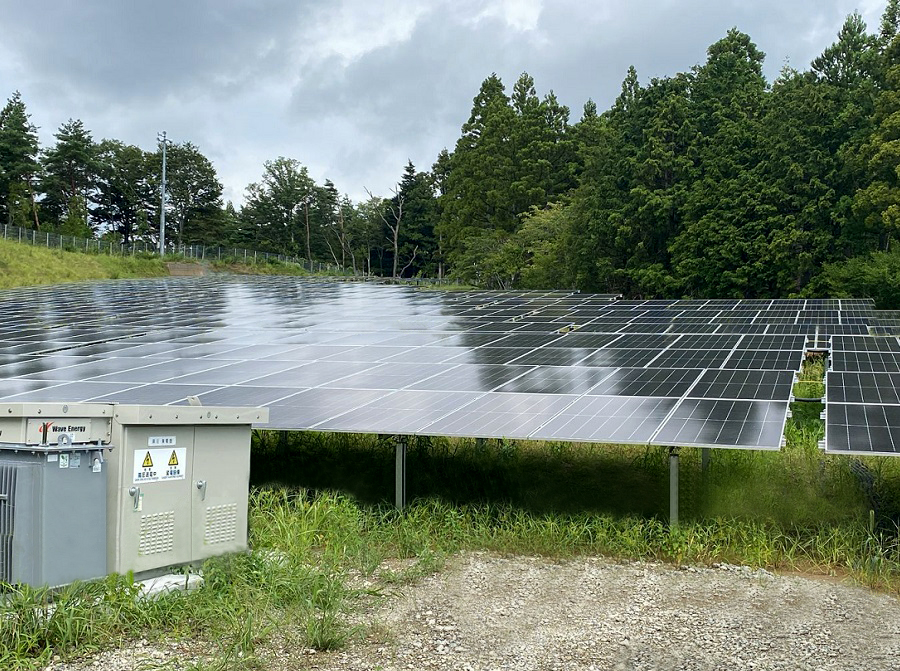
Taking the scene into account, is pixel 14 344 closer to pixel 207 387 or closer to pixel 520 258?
pixel 207 387

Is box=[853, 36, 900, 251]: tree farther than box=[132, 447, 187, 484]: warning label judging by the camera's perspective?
Yes

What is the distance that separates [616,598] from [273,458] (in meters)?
8.58

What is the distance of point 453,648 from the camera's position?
23.2ft

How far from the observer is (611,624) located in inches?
300

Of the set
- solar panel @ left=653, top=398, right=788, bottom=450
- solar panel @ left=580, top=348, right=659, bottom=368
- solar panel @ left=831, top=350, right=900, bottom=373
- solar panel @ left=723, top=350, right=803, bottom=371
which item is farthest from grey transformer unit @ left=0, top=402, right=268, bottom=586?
solar panel @ left=831, top=350, right=900, bottom=373

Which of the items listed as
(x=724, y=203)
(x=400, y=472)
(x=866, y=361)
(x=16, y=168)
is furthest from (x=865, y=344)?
(x=16, y=168)

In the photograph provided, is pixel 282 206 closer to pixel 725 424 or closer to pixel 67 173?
pixel 67 173

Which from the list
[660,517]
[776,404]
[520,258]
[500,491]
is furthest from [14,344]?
[520,258]

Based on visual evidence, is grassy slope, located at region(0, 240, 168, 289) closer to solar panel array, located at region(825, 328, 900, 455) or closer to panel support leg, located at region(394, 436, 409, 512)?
panel support leg, located at region(394, 436, 409, 512)

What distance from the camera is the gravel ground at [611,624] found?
672 cm

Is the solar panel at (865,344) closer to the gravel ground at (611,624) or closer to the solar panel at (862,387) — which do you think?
the solar panel at (862,387)

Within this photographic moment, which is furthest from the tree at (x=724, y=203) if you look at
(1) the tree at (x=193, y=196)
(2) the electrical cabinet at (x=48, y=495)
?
(1) the tree at (x=193, y=196)

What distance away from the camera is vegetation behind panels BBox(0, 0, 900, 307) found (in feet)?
126

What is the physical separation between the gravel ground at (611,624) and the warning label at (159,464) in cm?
159
